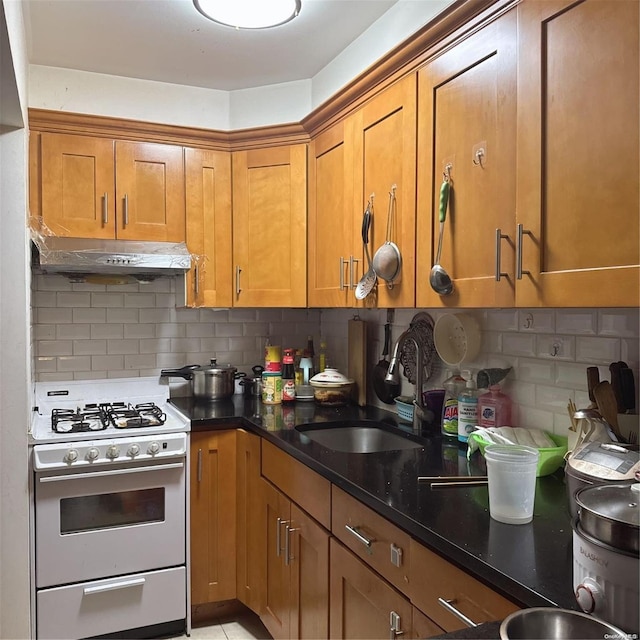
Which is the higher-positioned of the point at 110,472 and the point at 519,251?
the point at 519,251

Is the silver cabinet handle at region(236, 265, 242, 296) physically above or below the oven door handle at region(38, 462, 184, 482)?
above

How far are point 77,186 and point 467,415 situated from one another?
1953 mm

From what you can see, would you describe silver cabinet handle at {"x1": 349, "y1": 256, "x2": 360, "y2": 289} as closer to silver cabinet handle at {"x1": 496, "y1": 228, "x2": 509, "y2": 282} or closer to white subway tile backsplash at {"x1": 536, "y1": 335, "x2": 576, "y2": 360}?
white subway tile backsplash at {"x1": 536, "y1": 335, "x2": 576, "y2": 360}

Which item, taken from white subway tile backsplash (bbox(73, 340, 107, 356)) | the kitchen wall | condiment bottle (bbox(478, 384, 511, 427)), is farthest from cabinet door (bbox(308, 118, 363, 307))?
white subway tile backsplash (bbox(73, 340, 107, 356))

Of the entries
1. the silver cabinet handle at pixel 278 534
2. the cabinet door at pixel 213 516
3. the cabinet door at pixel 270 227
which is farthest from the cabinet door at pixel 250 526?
the cabinet door at pixel 270 227

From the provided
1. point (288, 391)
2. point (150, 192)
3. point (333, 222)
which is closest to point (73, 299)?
point (150, 192)

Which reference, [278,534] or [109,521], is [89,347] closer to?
[109,521]

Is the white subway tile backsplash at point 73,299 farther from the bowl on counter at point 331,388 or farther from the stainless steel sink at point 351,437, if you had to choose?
the stainless steel sink at point 351,437

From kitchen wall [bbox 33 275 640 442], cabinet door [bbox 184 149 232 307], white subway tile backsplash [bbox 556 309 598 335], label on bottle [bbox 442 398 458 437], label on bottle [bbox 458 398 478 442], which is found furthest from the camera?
cabinet door [bbox 184 149 232 307]

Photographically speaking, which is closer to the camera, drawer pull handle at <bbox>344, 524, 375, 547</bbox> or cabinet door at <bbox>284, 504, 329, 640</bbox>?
drawer pull handle at <bbox>344, 524, 375, 547</bbox>

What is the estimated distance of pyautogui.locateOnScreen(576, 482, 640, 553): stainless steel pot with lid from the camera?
32.0 inches

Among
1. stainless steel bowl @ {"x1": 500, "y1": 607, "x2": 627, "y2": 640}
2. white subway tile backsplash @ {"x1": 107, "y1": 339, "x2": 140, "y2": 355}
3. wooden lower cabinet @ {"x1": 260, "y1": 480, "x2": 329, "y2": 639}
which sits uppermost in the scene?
white subway tile backsplash @ {"x1": 107, "y1": 339, "x2": 140, "y2": 355}

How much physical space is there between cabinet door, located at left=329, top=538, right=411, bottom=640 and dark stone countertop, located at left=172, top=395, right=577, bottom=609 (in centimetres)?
19

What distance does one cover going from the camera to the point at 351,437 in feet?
8.02
